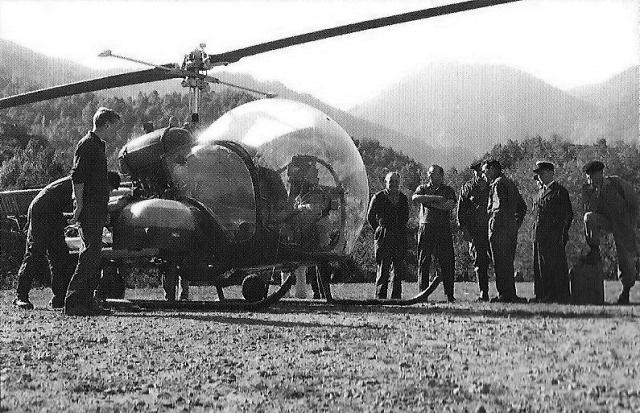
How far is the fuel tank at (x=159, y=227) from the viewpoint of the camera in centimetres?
941

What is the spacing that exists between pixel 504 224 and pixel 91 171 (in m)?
5.56

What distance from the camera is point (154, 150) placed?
33.6 ft

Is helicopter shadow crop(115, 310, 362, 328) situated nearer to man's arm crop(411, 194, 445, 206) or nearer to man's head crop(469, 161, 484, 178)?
man's arm crop(411, 194, 445, 206)

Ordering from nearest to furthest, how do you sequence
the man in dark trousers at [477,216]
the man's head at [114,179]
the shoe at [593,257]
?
the man's head at [114,179], the shoe at [593,257], the man in dark trousers at [477,216]

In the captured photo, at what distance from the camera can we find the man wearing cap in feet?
34.4

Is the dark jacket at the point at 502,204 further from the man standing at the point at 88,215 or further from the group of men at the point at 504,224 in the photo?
the man standing at the point at 88,215

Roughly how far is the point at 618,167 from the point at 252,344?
49786mm

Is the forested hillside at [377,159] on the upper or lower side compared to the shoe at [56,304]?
upper

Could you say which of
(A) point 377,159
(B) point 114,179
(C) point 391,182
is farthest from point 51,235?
(A) point 377,159

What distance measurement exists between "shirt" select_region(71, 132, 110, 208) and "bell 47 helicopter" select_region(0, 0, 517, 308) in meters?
0.76

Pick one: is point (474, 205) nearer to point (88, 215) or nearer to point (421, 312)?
point (421, 312)

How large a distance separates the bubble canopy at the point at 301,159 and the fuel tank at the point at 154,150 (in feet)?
0.88

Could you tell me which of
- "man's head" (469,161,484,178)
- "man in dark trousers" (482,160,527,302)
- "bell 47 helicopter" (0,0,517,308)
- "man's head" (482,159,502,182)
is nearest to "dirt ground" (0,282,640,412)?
"bell 47 helicopter" (0,0,517,308)

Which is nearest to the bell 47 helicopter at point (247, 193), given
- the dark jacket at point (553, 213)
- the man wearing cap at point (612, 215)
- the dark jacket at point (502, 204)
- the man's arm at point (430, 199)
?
the man's arm at point (430, 199)
